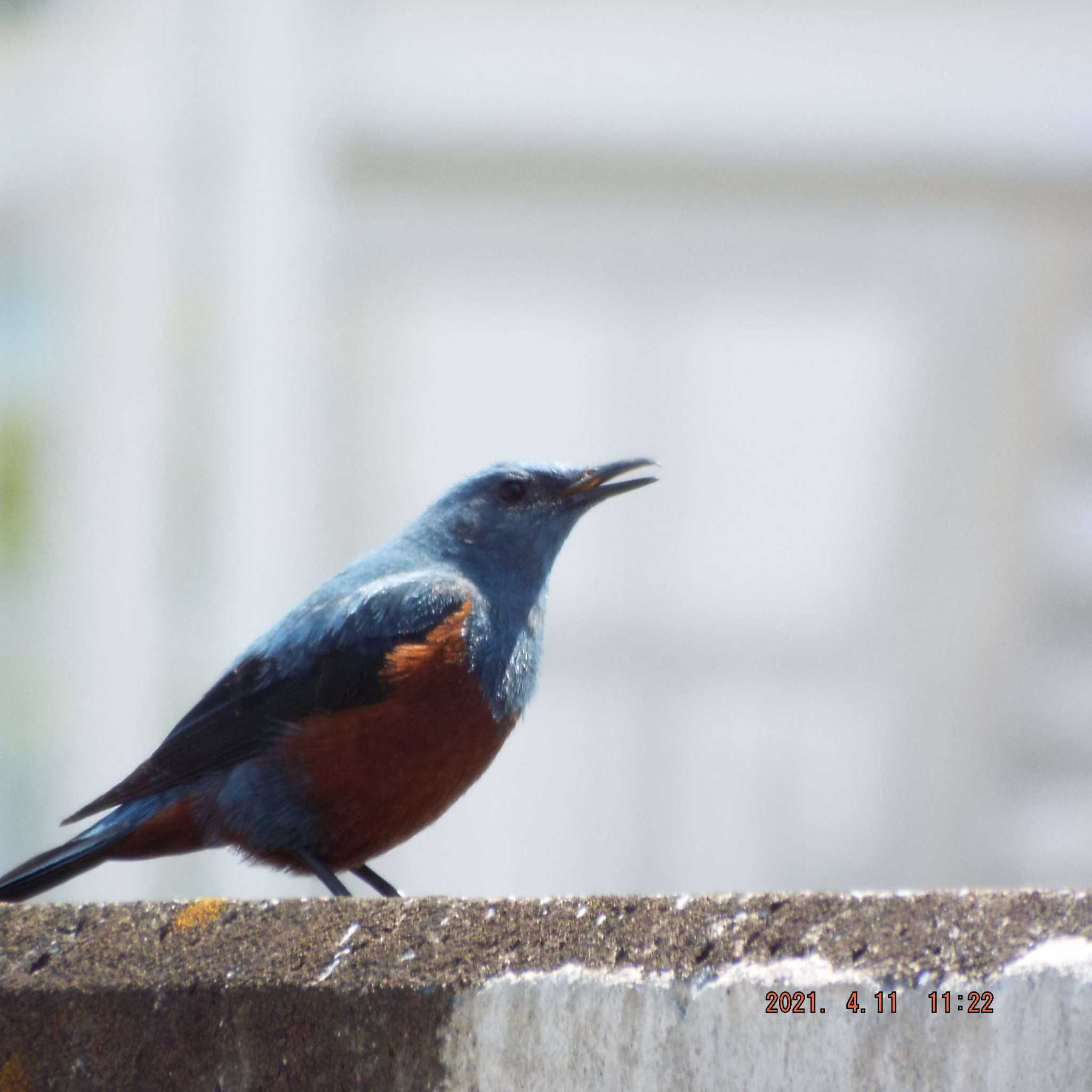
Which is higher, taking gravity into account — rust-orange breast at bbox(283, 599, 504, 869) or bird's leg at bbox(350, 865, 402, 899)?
rust-orange breast at bbox(283, 599, 504, 869)

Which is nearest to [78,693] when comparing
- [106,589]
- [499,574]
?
[106,589]

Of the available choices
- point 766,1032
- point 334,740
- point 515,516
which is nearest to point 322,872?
point 334,740

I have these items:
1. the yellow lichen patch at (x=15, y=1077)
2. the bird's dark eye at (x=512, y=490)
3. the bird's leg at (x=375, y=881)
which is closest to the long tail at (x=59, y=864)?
the bird's leg at (x=375, y=881)

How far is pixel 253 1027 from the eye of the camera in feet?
6.64

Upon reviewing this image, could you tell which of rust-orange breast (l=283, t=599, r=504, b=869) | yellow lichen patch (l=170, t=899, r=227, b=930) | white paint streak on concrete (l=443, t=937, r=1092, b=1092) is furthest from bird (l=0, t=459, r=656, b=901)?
white paint streak on concrete (l=443, t=937, r=1092, b=1092)

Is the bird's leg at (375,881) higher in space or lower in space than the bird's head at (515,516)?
lower

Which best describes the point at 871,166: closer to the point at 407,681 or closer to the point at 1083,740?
the point at 1083,740

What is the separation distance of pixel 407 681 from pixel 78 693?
3.34 meters

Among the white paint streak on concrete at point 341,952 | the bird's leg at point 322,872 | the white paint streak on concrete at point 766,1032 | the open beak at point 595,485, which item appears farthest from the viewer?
the open beak at point 595,485

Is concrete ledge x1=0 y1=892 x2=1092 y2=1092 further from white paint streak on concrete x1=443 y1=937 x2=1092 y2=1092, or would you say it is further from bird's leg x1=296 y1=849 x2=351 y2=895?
bird's leg x1=296 y1=849 x2=351 y2=895

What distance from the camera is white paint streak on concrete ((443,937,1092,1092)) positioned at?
188cm

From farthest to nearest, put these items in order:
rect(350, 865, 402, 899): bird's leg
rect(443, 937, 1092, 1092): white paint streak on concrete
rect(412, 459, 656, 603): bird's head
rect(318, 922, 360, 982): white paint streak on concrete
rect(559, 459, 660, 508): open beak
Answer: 1. rect(559, 459, 660, 508): open beak
2. rect(412, 459, 656, 603): bird's head
3. rect(350, 865, 402, 899): bird's leg
4. rect(318, 922, 360, 982): white paint streak on concrete
5. rect(443, 937, 1092, 1092): white paint streak on concrete

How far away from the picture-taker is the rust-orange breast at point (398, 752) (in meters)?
3.41

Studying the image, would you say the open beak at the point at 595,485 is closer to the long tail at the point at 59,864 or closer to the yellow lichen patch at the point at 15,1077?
the long tail at the point at 59,864
